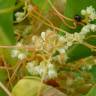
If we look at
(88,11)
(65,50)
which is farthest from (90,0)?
(65,50)

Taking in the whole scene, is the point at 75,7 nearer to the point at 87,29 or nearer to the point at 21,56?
the point at 87,29

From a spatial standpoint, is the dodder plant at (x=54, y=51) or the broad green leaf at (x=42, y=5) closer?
the dodder plant at (x=54, y=51)

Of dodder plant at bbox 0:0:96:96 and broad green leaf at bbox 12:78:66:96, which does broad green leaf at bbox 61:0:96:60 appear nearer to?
dodder plant at bbox 0:0:96:96

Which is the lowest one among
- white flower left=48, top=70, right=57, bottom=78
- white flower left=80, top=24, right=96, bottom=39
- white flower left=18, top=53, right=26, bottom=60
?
white flower left=48, top=70, right=57, bottom=78

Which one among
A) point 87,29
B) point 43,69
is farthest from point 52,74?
point 87,29

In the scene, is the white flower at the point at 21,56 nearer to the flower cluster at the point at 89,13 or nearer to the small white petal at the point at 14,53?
the small white petal at the point at 14,53

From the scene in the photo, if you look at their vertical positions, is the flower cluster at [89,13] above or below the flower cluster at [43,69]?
above

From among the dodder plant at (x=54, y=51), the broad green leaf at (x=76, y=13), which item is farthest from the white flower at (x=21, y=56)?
the broad green leaf at (x=76, y=13)

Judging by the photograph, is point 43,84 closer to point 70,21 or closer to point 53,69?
point 53,69

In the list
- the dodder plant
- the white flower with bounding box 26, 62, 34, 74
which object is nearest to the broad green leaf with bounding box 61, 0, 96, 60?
the dodder plant

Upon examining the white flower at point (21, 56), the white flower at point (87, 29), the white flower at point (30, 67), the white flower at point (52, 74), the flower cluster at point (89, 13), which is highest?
the flower cluster at point (89, 13)

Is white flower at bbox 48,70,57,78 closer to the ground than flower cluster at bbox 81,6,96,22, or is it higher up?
closer to the ground
